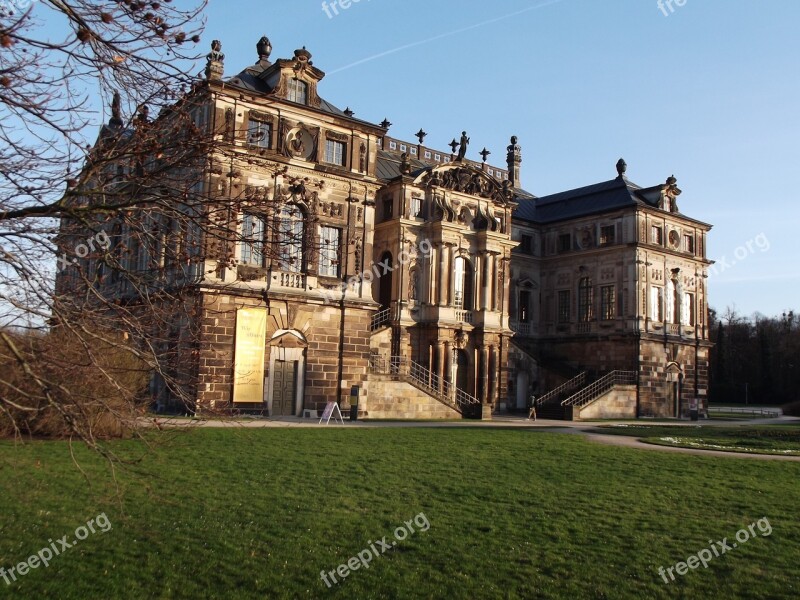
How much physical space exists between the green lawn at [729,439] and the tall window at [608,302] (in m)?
16.9

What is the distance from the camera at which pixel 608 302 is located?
161 ft

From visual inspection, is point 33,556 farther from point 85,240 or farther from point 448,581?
point 448,581

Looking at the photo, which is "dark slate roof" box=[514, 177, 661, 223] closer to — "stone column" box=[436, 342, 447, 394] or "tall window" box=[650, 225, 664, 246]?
"tall window" box=[650, 225, 664, 246]

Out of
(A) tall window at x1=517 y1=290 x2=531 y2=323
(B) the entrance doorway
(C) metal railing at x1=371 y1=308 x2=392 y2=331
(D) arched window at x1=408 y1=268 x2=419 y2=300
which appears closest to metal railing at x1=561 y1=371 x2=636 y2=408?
(A) tall window at x1=517 y1=290 x2=531 y2=323

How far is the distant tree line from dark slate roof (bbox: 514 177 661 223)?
133 ft

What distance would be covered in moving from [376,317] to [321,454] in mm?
23613

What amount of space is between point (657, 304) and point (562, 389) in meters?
8.95

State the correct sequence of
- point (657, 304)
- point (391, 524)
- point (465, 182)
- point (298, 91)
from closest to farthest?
1. point (391, 524)
2. point (298, 91)
3. point (465, 182)
4. point (657, 304)

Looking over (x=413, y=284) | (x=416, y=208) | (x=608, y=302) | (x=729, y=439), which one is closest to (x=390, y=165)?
(x=416, y=208)

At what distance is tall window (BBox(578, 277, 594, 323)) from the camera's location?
5012cm

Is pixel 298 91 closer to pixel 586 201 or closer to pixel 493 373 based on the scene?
pixel 493 373

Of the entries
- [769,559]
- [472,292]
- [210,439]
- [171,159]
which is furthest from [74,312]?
[472,292]

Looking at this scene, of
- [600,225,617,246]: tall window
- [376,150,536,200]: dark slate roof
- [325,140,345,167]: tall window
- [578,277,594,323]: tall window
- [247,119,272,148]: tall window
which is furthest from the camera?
[578,277,594,323]: tall window

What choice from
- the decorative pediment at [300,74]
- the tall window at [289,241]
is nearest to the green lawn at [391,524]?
the tall window at [289,241]
